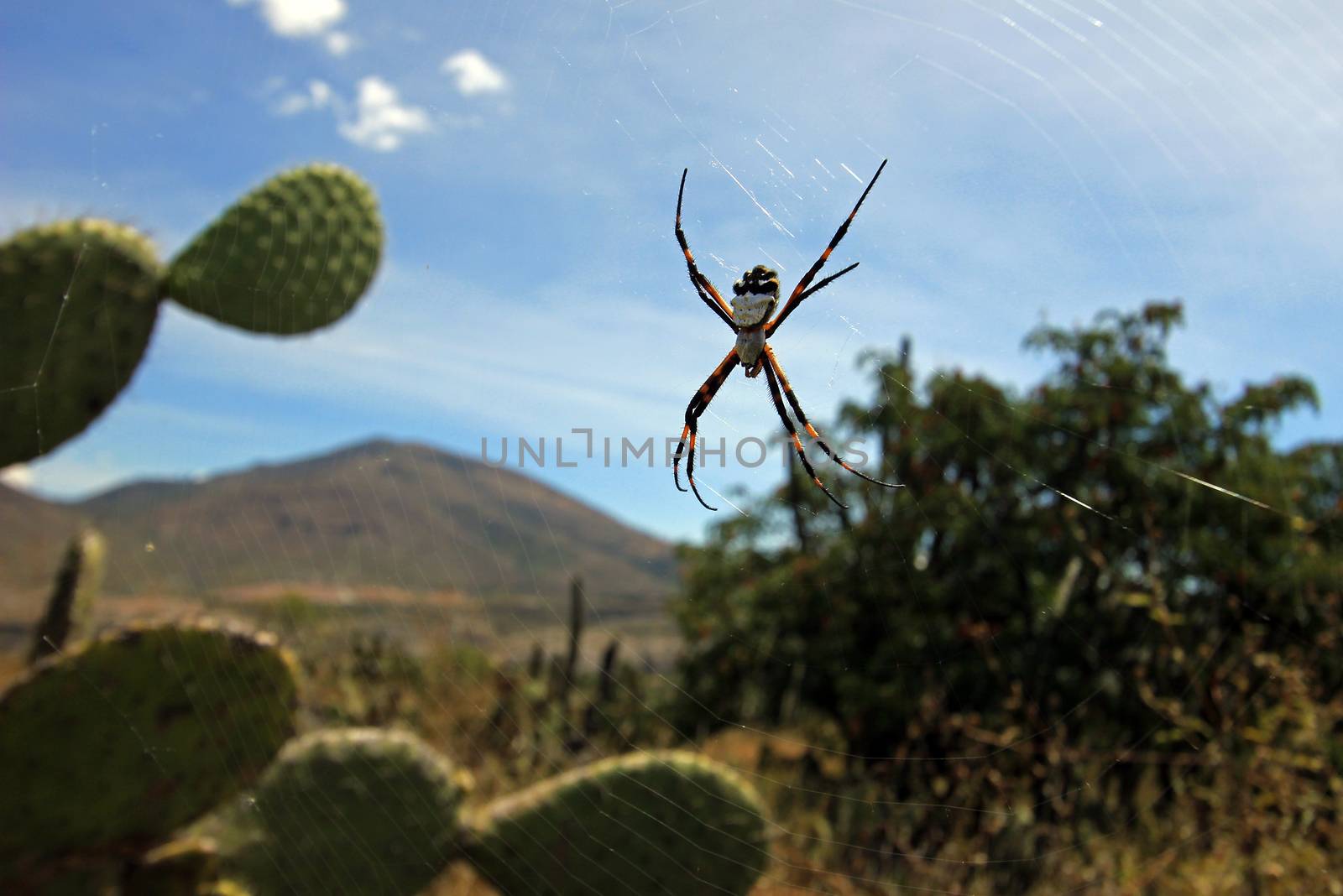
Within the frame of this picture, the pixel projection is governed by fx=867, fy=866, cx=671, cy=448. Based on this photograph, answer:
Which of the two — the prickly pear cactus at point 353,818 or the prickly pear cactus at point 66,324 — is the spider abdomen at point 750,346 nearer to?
the prickly pear cactus at point 353,818

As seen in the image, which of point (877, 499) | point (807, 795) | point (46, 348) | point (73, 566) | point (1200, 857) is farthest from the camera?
point (877, 499)

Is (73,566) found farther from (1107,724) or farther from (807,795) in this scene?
(1107,724)

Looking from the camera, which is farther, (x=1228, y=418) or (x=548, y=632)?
(x=548, y=632)

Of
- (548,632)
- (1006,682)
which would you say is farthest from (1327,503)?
(548,632)

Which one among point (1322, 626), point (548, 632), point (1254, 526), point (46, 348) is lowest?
point (548, 632)

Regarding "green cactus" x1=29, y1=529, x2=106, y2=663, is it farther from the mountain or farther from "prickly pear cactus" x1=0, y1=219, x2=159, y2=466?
"prickly pear cactus" x1=0, y1=219, x2=159, y2=466

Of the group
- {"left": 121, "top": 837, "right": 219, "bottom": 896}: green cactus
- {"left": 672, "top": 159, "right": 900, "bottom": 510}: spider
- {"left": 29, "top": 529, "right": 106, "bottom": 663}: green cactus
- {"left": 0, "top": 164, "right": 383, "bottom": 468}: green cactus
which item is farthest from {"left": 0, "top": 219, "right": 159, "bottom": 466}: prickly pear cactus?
{"left": 672, "top": 159, "right": 900, "bottom": 510}: spider

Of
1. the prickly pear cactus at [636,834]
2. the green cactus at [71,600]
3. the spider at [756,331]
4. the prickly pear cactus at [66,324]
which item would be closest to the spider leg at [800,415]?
the spider at [756,331]
